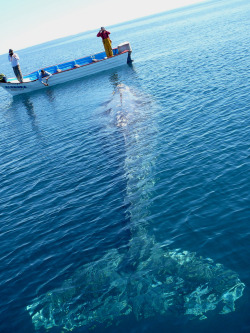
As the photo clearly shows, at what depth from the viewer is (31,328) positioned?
10406 mm

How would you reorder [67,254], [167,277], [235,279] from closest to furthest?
[235,279] < [167,277] < [67,254]

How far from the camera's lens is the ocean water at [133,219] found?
10141 millimetres

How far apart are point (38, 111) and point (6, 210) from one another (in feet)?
76.5

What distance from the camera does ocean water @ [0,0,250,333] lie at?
10.1 m

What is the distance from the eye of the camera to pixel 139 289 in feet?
34.9

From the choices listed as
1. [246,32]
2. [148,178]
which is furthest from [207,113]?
[246,32]

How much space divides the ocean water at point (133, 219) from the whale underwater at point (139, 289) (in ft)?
0.13

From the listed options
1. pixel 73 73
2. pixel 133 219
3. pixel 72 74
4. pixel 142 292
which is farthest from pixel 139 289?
pixel 72 74

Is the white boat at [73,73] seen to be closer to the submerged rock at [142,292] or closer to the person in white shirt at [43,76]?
the person in white shirt at [43,76]

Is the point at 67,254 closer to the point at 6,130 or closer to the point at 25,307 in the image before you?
the point at 25,307

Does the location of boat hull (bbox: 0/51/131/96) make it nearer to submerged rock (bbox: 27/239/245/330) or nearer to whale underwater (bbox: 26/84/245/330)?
whale underwater (bbox: 26/84/245/330)

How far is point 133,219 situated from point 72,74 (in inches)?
1706

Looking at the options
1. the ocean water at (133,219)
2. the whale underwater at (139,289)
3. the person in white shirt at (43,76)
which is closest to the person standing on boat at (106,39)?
the person in white shirt at (43,76)

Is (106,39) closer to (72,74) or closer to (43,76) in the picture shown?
(72,74)
